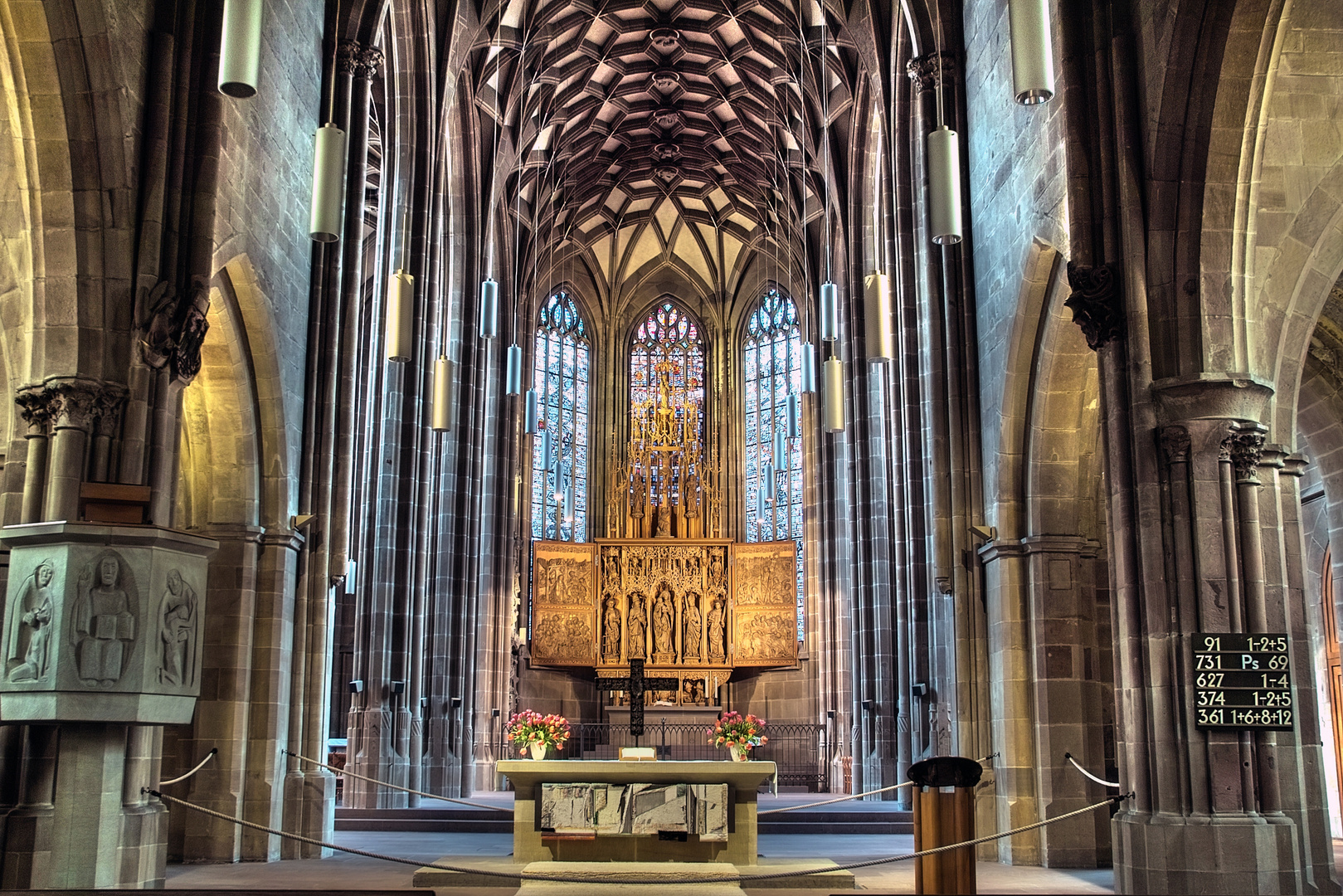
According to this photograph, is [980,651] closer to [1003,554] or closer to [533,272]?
[1003,554]

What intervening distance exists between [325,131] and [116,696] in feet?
20.8

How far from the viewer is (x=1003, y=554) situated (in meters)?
15.0

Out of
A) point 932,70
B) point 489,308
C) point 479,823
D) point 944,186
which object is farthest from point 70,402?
point 932,70

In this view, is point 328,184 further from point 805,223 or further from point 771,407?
point 771,407

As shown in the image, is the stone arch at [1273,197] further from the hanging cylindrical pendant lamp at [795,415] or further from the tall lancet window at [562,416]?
the tall lancet window at [562,416]

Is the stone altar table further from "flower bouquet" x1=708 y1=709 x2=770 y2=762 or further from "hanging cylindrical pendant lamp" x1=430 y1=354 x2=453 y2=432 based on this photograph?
"hanging cylindrical pendant lamp" x1=430 y1=354 x2=453 y2=432

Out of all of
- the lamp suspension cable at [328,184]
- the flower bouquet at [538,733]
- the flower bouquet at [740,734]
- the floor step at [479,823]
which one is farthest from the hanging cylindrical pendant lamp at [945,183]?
the floor step at [479,823]

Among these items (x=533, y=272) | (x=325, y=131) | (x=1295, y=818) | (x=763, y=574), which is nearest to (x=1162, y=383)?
(x=1295, y=818)

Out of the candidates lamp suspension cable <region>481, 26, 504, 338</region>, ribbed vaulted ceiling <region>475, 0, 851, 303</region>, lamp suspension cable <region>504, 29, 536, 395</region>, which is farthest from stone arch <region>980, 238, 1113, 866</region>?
ribbed vaulted ceiling <region>475, 0, 851, 303</region>

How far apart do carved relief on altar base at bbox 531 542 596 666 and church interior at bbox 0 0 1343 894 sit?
3.54 feet

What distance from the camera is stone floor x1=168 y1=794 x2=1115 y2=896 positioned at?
11.3m

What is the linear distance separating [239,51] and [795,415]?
1041 inches

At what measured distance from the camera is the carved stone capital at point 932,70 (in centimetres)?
1755

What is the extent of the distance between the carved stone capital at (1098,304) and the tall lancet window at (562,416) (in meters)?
23.7
